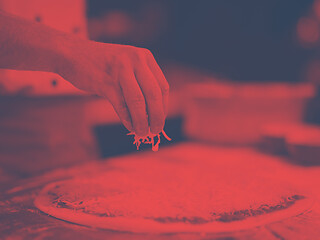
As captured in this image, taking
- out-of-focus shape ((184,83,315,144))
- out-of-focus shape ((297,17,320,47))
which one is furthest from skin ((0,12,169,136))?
out-of-focus shape ((297,17,320,47))

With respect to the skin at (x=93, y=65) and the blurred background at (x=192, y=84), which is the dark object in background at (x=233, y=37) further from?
the skin at (x=93, y=65)

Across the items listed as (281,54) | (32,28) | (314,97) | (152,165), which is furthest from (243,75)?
(32,28)

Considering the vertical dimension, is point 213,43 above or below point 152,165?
above

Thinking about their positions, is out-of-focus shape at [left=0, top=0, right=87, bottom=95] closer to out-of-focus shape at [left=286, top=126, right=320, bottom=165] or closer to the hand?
the hand

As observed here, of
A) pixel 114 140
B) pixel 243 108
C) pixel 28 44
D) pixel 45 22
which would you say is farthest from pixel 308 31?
pixel 28 44

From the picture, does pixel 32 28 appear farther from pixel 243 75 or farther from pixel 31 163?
pixel 243 75

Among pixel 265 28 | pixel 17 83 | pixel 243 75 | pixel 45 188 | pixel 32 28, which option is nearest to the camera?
pixel 32 28
